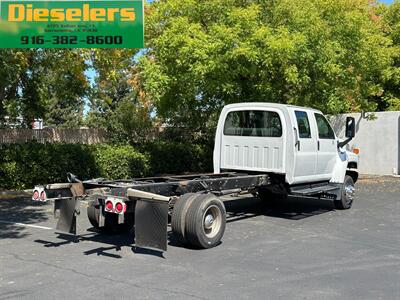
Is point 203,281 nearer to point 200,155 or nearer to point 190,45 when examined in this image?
point 190,45

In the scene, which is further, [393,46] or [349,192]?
[393,46]

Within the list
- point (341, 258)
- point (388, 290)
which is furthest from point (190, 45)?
point (388, 290)

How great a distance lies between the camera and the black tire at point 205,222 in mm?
7492

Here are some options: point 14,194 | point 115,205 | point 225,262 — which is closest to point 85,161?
point 14,194

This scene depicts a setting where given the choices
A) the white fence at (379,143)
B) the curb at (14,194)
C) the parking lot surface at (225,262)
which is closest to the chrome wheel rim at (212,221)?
Answer: the parking lot surface at (225,262)

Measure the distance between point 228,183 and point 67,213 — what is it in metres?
2.86

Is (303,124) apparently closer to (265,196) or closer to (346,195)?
(346,195)

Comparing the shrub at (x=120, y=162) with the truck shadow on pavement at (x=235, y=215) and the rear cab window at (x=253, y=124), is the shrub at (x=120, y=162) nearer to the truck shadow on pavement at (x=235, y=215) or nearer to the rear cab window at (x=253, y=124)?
the truck shadow on pavement at (x=235, y=215)

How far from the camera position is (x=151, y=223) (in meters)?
7.02

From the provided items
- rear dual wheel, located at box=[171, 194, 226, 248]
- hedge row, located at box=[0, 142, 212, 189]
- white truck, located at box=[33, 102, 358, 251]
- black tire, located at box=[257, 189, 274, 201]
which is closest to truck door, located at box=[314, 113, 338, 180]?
white truck, located at box=[33, 102, 358, 251]

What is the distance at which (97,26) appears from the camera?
480 inches

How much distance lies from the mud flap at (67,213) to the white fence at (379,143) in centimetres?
1444

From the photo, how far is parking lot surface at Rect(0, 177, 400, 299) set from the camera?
5.60 m

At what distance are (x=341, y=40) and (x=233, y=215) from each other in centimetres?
747
